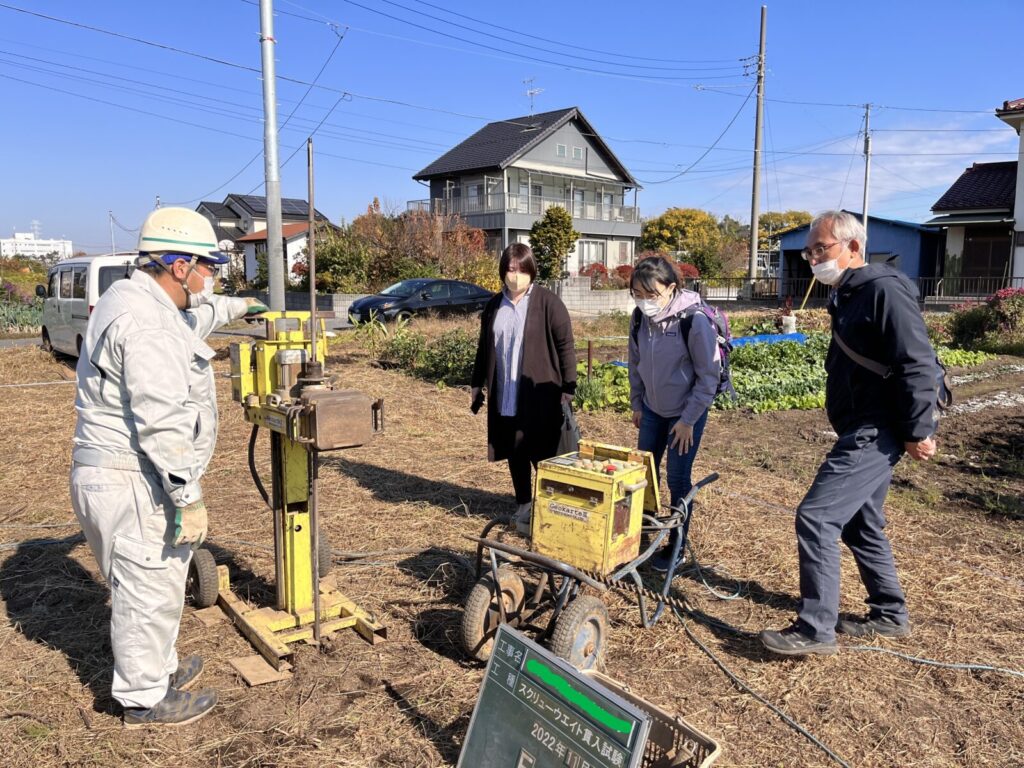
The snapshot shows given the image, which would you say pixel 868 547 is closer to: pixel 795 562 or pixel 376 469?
pixel 795 562

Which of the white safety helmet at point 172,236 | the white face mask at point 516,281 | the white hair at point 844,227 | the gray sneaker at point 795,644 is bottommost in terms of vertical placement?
the gray sneaker at point 795,644

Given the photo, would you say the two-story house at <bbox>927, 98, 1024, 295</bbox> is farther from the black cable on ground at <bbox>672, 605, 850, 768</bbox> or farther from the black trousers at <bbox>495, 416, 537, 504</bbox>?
the black cable on ground at <bbox>672, 605, 850, 768</bbox>

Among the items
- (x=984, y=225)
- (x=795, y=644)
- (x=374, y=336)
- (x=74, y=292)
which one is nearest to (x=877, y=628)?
(x=795, y=644)

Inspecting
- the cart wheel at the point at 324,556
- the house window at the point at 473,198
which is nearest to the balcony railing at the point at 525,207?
the house window at the point at 473,198

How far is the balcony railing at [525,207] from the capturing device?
111 feet

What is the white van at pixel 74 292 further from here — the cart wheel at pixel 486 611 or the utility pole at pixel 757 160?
the utility pole at pixel 757 160

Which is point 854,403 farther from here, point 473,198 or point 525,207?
point 473,198

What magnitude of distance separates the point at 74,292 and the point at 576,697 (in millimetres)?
12014

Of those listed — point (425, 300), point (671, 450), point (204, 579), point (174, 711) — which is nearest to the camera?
point (174, 711)

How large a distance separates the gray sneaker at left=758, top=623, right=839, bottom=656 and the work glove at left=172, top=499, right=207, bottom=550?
2274mm

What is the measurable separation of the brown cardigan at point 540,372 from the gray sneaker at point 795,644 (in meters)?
1.70

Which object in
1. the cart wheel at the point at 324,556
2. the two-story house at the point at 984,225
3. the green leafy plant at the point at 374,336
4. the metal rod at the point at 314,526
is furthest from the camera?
the two-story house at the point at 984,225

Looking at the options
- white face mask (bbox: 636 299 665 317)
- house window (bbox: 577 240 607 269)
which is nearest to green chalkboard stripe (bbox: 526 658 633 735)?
white face mask (bbox: 636 299 665 317)

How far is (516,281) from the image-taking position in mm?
4184
